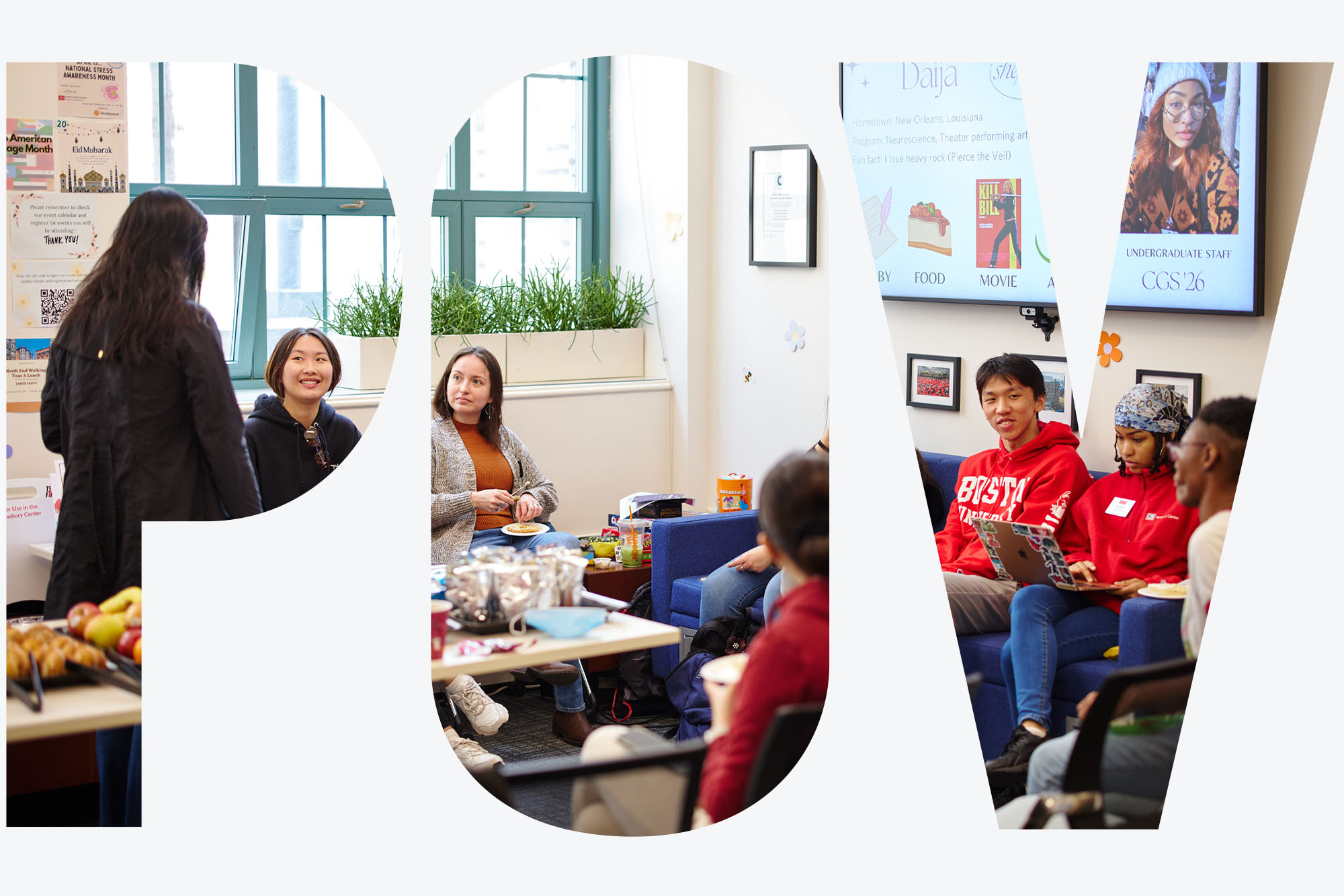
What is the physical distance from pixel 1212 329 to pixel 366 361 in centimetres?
293

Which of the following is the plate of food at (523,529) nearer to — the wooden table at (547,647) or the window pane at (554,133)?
the window pane at (554,133)

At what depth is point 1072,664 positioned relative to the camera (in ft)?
10.5

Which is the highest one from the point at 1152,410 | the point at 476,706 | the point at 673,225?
the point at 673,225

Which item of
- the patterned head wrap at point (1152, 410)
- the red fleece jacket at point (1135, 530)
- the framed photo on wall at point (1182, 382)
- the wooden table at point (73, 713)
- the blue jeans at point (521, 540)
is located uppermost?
the framed photo on wall at point (1182, 382)

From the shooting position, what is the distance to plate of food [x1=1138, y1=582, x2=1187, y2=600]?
2.86 m

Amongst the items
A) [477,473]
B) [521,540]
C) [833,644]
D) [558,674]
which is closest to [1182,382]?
[833,644]

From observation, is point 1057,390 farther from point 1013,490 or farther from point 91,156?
point 91,156

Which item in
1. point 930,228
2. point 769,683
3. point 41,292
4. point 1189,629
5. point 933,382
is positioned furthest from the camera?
point 933,382

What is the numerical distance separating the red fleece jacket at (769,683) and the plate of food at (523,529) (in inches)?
84.2

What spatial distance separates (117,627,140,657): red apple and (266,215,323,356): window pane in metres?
2.81

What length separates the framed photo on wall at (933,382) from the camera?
4.05 metres

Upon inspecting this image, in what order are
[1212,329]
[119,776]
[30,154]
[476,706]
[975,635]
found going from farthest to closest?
[476,706] < [975,635] < [1212,329] < [30,154] < [119,776]

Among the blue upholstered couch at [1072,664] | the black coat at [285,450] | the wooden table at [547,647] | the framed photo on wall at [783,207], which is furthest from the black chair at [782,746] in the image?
the framed photo on wall at [783,207]

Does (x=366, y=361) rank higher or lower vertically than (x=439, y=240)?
lower
